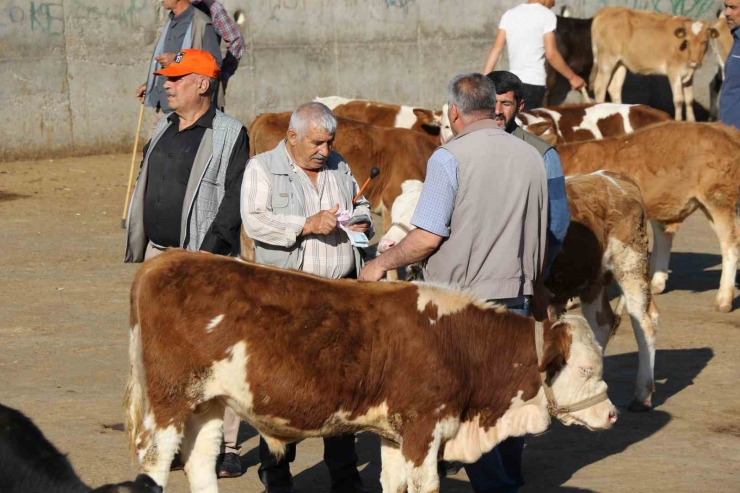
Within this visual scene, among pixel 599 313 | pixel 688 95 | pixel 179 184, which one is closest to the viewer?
pixel 179 184

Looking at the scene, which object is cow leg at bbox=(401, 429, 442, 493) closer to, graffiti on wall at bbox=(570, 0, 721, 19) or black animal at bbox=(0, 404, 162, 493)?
black animal at bbox=(0, 404, 162, 493)

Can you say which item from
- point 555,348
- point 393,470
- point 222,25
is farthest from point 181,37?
point 555,348

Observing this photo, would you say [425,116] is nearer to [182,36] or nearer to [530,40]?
[530,40]

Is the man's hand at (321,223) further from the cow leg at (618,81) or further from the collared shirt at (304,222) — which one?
the cow leg at (618,81)

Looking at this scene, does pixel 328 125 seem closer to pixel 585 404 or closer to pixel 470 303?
pixel 470 303

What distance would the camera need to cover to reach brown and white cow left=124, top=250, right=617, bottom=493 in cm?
517

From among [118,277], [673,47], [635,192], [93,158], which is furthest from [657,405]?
[673,47]

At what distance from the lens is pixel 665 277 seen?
11.3 metres

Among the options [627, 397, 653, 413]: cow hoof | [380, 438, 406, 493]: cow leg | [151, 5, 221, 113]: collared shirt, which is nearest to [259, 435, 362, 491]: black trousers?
[380, 438, 406, 493]: cow leg

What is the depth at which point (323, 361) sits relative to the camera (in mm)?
5184

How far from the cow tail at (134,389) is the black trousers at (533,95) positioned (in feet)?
25.2

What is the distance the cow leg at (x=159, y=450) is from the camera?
524cm

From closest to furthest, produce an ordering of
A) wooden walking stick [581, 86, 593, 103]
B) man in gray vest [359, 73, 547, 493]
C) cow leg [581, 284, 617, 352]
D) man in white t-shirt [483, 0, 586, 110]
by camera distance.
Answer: man in gray vest [359, 73, 547, 493]
cow leg [581, 284, 617, 352]
man in white t-shirt [483, 0, 586, 110]
wooden walking stick [581, 86, 593, 103]

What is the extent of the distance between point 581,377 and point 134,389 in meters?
2.10
